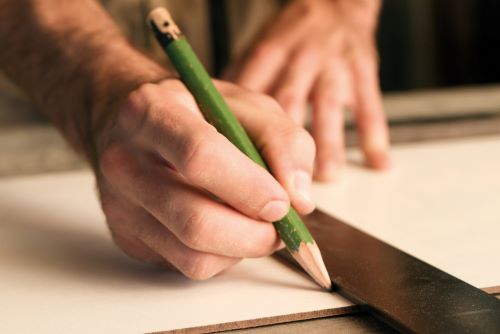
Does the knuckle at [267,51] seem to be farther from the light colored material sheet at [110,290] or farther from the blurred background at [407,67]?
the light colored material sheet at [110,290]

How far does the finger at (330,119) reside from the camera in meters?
1.19

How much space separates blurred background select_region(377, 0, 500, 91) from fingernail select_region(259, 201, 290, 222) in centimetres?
263

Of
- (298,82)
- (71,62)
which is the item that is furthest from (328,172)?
(71,62)

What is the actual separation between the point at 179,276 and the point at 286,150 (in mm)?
183

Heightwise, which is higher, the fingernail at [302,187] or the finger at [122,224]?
the finger at [122,224]

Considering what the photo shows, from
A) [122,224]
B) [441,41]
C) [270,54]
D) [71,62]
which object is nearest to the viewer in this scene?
[122,224]

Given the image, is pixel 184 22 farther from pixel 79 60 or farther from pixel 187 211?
pixel 187 211

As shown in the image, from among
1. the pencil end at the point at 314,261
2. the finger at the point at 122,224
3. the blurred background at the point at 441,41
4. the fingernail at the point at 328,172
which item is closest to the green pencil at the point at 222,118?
the pencil end at the point at 314,261

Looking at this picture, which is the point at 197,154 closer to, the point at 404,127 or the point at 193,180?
the point at 193,180

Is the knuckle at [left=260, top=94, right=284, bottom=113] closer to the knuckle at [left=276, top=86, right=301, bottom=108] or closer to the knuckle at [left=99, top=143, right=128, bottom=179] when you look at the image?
the knuckle at [left=99, top=143, right=128, bottom=179]

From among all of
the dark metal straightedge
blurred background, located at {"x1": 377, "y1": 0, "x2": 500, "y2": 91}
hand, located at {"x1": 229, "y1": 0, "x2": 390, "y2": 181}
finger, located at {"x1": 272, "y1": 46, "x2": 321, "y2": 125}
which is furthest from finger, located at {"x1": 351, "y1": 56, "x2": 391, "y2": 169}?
blurred background, located at {"x1": 377, "y1": 0, "x2": 500, "y2": 91}

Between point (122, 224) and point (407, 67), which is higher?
point (122, 224)

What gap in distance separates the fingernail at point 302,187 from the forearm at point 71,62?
19 centimetres

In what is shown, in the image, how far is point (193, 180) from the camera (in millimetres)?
630
